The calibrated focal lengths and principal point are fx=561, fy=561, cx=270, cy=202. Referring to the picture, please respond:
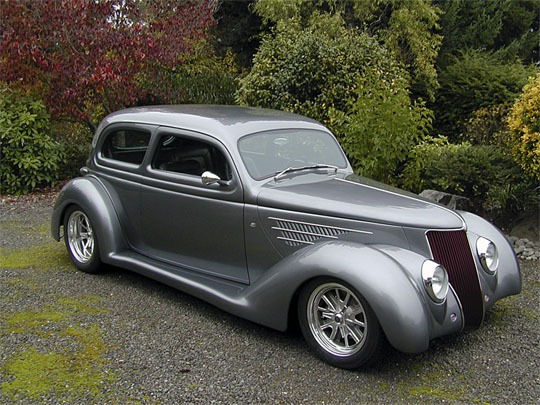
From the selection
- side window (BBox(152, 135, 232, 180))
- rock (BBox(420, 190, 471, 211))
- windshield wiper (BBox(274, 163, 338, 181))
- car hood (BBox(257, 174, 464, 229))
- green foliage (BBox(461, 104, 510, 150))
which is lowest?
rock (BBox(420, 190, 471, 211))

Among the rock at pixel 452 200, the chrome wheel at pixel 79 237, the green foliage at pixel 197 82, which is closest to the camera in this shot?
the chrome wheel at pixel 79 237

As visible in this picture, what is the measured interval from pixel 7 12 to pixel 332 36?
597 cm

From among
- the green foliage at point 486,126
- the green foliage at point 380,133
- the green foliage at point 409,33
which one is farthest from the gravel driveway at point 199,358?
the green foliage at point 409,33

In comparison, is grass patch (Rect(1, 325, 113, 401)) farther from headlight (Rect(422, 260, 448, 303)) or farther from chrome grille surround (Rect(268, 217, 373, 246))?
headlight (Rect(422, 260, 448, 303))

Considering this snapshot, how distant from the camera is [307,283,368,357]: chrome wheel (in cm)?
359

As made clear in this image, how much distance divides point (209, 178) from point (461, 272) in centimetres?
196

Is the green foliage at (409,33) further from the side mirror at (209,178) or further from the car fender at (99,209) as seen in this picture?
the side mirror at (209,178)

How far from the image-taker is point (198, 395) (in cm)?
332

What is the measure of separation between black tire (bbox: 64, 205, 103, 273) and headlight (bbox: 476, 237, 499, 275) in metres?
3.41

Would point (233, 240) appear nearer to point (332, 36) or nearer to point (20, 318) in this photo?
point (20, 318)

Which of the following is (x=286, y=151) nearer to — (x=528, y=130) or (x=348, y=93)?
(x=528, y=130)

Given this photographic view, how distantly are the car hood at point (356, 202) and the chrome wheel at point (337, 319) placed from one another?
1.82 ft

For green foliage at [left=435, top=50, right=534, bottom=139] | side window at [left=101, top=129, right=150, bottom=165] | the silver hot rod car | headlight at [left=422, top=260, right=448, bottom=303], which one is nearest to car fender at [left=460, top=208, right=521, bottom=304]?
the silver hot rod car

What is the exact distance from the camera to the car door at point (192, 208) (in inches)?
171
